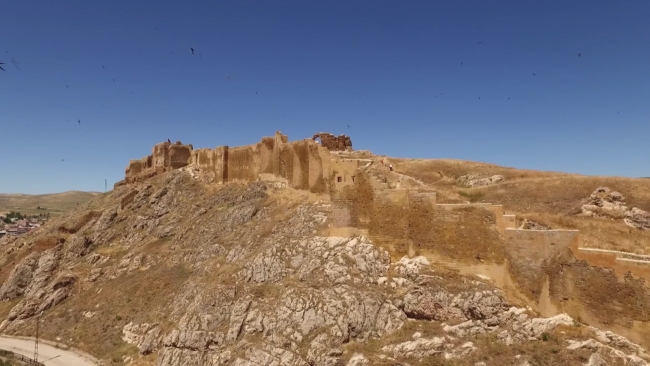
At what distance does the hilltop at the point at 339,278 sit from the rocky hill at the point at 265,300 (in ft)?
0.32

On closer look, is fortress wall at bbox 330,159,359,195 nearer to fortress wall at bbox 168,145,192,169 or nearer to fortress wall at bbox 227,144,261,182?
fortress wall at bbox 227,144,261,182

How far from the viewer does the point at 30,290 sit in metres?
36.3

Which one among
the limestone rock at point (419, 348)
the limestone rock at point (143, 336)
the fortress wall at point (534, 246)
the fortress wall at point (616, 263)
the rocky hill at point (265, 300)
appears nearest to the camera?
the fortress wall at point (616, 263)

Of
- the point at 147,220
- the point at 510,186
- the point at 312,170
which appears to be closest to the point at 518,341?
the point at 312,170

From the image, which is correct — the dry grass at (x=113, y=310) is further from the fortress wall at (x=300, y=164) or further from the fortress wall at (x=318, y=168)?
the fortress wall at (x=318, y=168)

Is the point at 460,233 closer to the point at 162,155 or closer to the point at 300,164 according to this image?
the point at 300,164

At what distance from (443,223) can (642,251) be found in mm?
8777

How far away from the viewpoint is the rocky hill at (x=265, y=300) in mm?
18281

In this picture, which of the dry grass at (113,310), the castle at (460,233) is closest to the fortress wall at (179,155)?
the dry grass at (113,310)

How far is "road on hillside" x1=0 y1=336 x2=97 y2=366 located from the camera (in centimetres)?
2694

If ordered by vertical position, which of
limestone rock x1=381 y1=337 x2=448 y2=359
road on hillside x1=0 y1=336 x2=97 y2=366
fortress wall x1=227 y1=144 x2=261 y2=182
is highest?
fortress wall x1=227 y1=144 x2=261 y2=182

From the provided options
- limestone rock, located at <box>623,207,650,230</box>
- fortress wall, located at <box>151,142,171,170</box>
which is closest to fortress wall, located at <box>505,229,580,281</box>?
limestone rock, located at <box>623,207,650,230</box>

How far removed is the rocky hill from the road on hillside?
937 mm

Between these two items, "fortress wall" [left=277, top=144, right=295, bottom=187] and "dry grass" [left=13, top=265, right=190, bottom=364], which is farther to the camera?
"fortress wall" [left=277, top=144, right=295, bottom=187]
